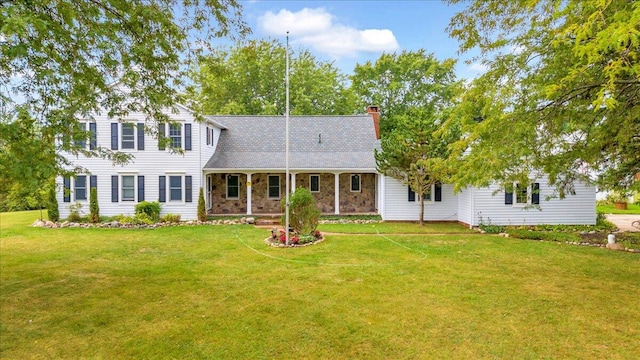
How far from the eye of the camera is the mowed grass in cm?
479

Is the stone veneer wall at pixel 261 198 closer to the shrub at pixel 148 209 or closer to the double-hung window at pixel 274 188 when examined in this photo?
the double-hung window at pixel 274 188

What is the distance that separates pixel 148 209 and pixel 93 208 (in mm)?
2517

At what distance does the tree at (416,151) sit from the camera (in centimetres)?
1500

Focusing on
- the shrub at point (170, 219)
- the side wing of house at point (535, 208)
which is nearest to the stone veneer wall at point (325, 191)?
the shrub at point (170, 219)

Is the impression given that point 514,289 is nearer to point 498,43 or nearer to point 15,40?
point 498,43

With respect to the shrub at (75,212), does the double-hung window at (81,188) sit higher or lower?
higher

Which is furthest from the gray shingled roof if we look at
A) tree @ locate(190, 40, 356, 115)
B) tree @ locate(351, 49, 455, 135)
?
tree @ locate(351, 49, 455, 135)

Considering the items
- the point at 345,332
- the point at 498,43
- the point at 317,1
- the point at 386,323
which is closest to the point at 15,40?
the point at 345,332

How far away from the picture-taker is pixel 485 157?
249 inches

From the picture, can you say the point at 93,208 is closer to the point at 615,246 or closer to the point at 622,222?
the point at 615,246

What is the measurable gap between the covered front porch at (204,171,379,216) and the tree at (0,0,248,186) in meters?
12.6

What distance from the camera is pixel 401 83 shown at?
34.5 metres

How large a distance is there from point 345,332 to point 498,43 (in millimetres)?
5412

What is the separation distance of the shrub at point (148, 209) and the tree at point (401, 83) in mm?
22547
